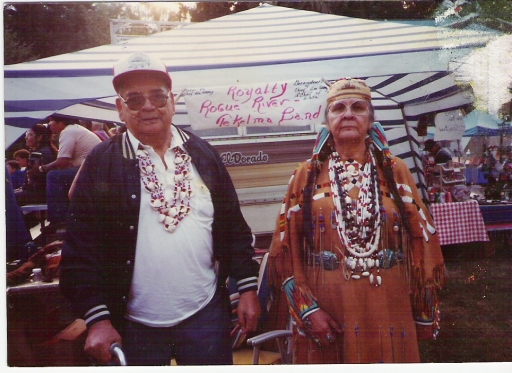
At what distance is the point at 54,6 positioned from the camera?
3625mm

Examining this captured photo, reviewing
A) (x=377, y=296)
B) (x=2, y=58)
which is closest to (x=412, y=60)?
(x=377, y=296)

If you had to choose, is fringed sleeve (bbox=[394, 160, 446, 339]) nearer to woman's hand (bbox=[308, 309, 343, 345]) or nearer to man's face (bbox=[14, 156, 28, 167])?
woman's hand (bbox=[308, 309, 343, 345])

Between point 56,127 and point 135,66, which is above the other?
point 135,66

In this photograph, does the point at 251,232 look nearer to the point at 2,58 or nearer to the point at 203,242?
the point at 203,242

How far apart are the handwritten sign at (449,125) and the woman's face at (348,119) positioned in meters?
0.49

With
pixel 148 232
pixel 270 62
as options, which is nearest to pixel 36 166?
pixel 148 232

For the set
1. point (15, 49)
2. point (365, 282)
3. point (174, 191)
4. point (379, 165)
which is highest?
point (15, 49)

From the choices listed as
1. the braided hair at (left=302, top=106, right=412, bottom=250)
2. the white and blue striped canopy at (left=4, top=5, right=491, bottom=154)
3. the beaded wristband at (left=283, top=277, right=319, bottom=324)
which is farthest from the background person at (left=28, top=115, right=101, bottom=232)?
the beaded wristband at (left=283, top=277, right=319, bottom=324)

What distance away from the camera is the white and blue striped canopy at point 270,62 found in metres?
3.57

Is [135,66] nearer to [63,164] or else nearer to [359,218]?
[63,164]

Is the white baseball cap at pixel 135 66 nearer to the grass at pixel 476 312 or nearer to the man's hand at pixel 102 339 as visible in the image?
the man's hand at pixel 102 339

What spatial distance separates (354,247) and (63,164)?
2032 millimetres

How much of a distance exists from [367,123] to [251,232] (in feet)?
3.57

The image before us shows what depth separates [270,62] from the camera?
12.0ft
